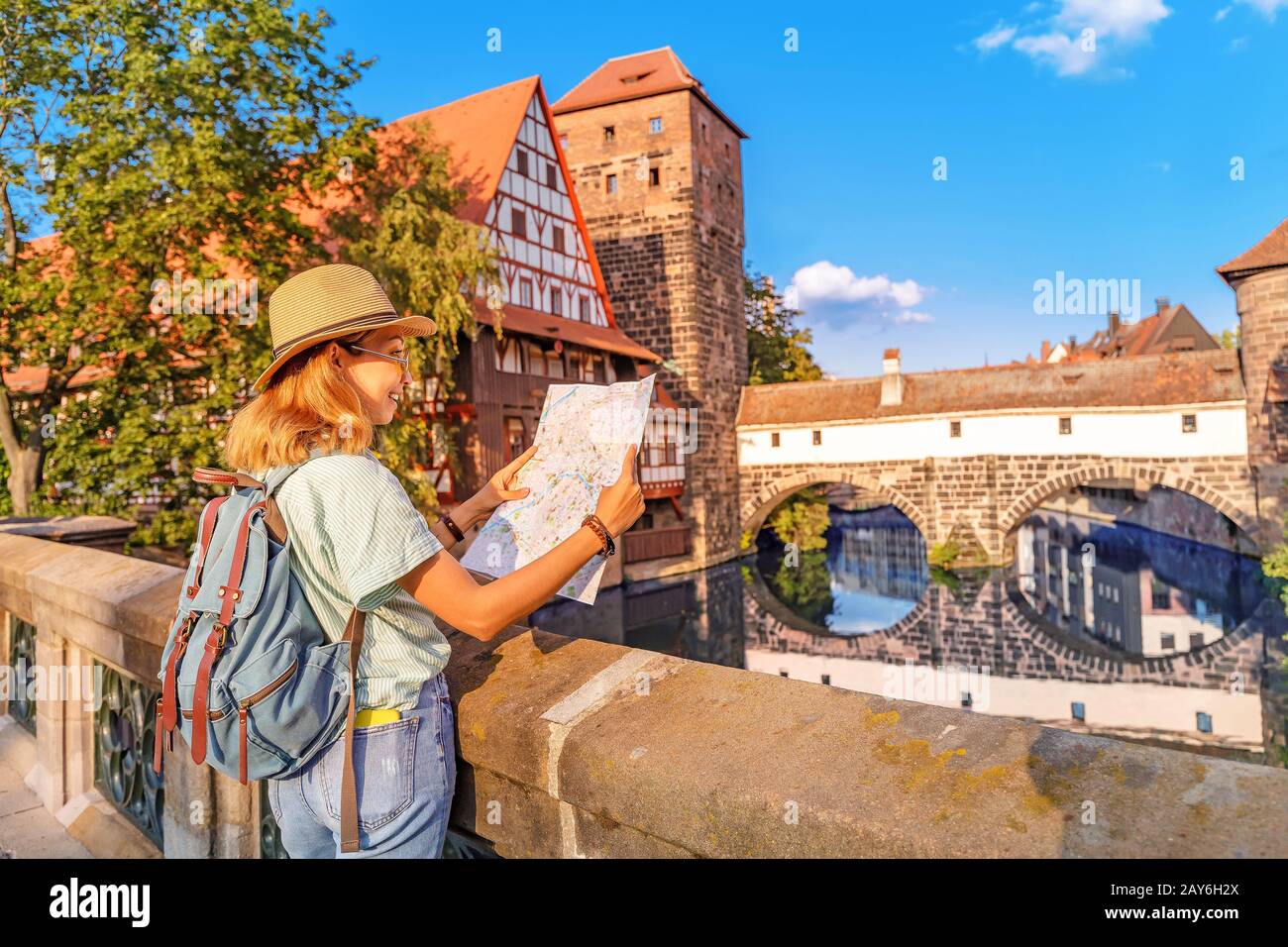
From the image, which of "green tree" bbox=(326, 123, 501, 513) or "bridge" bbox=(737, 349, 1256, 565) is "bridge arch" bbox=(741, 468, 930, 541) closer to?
"bridge" bbox=(737, 349, 1256, 565)

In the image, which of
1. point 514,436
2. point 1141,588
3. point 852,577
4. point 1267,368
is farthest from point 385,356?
point 1267,368

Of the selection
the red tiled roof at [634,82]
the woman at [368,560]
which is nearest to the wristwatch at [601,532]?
the woman at [368,560]

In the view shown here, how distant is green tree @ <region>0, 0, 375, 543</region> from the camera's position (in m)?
9.91

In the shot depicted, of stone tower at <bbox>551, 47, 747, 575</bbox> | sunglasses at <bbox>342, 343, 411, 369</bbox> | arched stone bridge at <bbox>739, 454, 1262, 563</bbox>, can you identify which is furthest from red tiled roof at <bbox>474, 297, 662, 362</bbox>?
sunglasses at <bbox>342, 343, 411, 369</bbox>

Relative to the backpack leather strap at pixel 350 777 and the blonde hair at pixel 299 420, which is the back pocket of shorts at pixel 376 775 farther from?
the blonde hair at pixel 299 420

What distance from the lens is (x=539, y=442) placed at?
6.34ft

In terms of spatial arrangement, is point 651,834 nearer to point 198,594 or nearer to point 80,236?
point 198,594

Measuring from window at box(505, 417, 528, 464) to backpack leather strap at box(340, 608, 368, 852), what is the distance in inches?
638

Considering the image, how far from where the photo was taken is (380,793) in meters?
1.46

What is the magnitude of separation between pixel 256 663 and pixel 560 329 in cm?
1808

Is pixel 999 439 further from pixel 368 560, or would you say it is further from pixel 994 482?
pixel 368 560

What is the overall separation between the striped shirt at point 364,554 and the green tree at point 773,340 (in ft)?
106
